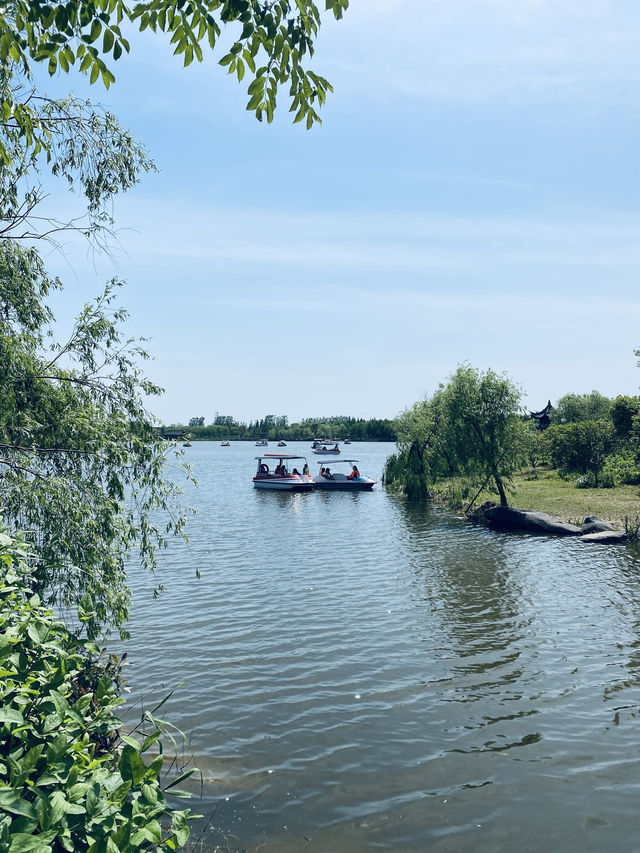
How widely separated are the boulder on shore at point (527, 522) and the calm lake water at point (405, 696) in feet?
15.5

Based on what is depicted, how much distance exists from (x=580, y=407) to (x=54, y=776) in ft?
280

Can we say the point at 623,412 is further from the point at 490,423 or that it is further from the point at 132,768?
the point at 132,768

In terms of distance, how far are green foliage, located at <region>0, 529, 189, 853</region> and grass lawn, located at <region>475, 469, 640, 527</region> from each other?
26282 mm

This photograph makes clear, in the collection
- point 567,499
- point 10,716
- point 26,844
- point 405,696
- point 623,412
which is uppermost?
point 623,412

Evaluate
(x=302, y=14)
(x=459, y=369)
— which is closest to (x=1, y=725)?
(x=302, y=14)

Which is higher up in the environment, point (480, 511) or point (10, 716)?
point (10, 716)

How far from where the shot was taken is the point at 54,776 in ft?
10.2

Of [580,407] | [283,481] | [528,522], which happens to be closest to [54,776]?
[528,522]

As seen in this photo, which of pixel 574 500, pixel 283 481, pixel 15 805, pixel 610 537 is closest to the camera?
pixel 15 805

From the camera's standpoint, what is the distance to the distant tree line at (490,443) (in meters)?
32.1

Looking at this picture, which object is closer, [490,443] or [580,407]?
[490,443]

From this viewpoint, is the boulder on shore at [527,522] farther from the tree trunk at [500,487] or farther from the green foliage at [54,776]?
the green foliage at [54,776]

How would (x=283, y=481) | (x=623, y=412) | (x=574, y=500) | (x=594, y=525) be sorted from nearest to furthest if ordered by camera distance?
(x=594, y=525) < (x=574, y=500) < (x=283, y=481) < (x=623, y=412)

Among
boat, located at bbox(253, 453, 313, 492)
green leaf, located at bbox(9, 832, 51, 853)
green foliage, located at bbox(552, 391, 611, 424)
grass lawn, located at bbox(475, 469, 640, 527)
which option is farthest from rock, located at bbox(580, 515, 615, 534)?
green foliage, located at bbox(552, 391, 611, 424)
